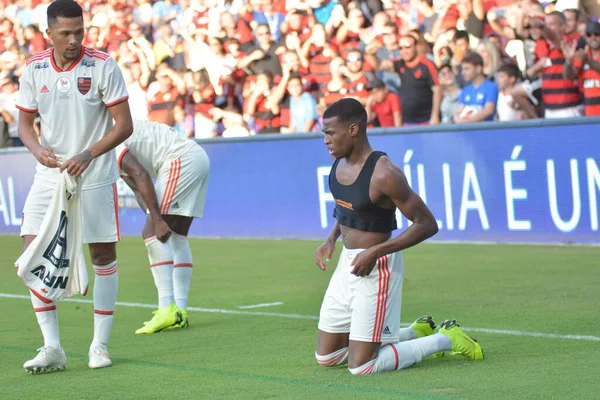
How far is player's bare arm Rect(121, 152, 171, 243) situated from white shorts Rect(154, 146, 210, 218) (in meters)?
0.49

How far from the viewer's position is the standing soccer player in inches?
252

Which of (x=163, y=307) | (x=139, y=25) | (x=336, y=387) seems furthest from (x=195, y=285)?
(x=139, y=25)

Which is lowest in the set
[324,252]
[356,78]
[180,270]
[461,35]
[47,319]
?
[180,270]

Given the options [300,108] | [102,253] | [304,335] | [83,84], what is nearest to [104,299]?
[102,253]

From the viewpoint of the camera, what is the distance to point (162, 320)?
827cm

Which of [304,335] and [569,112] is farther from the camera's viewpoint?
[569,112]

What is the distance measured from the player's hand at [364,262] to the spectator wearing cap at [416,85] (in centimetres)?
1000

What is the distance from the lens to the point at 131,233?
18.4m

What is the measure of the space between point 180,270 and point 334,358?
9.16 ft

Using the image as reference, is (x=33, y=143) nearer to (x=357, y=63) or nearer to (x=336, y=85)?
(x=357, y=63)

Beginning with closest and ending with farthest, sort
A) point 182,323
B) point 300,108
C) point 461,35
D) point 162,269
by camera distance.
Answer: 1. point 182,323
2. point 162,269
3. point 461,35
4. point 300,108

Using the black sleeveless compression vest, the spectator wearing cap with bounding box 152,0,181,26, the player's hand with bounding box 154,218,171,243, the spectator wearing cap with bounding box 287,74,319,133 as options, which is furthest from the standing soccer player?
the spectator wearing cap with bounding box 152,0,181,26

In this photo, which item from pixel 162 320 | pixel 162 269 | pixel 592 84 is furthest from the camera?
pixel 592 84

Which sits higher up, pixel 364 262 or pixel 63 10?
pixel 63 10
